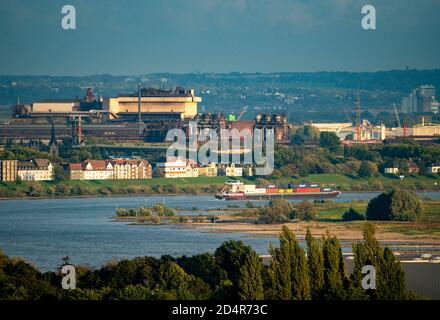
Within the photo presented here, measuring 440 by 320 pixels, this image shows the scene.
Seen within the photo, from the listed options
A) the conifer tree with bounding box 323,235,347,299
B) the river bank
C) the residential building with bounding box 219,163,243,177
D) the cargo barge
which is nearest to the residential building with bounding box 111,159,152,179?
the river bank

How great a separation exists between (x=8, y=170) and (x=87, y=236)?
84.6ft

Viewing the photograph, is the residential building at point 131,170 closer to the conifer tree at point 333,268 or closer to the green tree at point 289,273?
the conifer tree at point 333,268

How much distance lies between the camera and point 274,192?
63656 millimetres

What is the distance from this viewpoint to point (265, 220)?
48.1m

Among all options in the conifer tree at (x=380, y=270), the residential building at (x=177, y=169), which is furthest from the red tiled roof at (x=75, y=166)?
the conifer tree at (x=380, y=270)

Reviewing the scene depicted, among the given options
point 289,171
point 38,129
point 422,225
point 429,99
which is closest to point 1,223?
point 422,225

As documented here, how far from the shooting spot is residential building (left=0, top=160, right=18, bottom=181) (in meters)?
66.9

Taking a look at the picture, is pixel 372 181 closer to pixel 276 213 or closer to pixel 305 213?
pixel 305 213

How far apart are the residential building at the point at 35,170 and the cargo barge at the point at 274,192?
713 centimetres

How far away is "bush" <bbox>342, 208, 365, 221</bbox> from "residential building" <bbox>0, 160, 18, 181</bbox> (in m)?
21.1

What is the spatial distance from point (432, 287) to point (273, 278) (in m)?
4.52

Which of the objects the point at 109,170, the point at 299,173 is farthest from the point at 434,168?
the point at 109,170

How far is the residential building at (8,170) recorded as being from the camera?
220 ft

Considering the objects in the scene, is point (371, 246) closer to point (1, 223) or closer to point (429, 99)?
point (1, 223)
